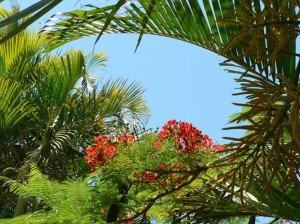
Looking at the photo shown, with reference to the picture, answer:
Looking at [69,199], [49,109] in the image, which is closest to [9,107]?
[49,109]

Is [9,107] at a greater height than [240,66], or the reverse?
[240,66]

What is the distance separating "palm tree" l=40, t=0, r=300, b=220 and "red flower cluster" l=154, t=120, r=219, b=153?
197 centimetres

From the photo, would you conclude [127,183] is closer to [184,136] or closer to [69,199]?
[184,136]

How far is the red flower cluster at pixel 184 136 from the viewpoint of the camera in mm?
4094

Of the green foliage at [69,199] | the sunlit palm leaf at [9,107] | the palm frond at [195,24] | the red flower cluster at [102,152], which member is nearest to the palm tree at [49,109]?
the sunlit palm leaf at [9,107]

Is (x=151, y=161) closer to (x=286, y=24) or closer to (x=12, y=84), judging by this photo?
(x=286, y=24)

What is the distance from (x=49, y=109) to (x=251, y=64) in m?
5.77

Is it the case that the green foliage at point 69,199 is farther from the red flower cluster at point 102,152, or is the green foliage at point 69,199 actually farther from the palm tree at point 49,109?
the palm tree at point 49,109

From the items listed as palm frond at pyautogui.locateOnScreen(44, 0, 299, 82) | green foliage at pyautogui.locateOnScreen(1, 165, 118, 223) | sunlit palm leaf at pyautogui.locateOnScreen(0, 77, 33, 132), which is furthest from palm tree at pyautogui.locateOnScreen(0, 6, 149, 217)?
palm frond at pyautogui.locateOnScreen(44, 0, 299, 82)

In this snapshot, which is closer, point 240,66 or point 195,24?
point 240,66

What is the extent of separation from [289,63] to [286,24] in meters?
0.54

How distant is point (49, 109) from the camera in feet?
23.8

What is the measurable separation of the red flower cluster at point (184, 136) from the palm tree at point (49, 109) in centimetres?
259

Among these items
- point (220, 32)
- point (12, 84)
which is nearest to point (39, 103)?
point (12, 84)
